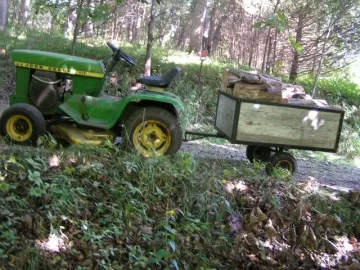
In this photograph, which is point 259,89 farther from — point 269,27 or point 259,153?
point 269,27

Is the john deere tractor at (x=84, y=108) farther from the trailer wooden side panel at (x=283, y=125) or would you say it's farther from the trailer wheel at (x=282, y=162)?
the trailer wheel at (x=282, y=162)

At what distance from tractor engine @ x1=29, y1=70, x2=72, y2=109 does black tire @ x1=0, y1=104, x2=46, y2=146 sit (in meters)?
0.39

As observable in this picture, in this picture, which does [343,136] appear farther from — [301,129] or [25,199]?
[25,199]

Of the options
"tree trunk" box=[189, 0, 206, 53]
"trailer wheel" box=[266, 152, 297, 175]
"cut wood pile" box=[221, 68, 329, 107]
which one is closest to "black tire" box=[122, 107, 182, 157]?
"cut wood pile" box=[221, 68, 329, 107]

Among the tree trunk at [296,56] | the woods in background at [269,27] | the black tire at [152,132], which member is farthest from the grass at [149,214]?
the tree trunk at [296,56]

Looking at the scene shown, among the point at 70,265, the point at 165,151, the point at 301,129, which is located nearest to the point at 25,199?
the point at 70,265

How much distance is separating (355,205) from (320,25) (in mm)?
8236

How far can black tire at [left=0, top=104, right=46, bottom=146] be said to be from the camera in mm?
5258

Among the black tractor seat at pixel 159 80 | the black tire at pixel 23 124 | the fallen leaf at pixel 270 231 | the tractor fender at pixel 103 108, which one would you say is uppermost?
the black tractor seat at pixel 159 80

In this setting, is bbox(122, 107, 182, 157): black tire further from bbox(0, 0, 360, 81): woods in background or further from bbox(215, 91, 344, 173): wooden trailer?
bbox(0, 0, 360, 81): woods in background

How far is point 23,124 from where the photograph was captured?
17.5 ft

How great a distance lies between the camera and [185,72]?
35.7ft

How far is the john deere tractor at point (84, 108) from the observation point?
535 centimetres

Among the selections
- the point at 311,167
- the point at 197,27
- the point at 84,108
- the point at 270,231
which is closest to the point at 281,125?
the point at 270,231
